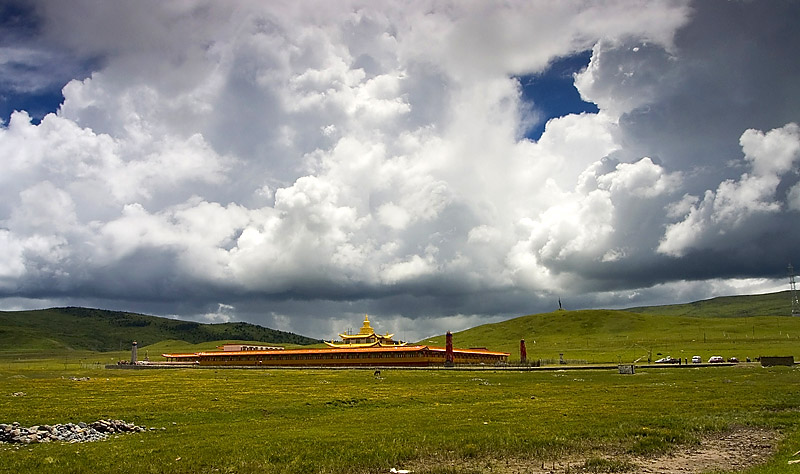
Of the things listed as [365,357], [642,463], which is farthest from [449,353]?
[642,463]

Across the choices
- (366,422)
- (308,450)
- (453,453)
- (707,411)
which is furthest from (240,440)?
(707,411)

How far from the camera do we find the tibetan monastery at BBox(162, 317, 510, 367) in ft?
424

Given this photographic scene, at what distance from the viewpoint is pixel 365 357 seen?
138m

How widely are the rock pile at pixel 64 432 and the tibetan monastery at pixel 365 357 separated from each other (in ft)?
323

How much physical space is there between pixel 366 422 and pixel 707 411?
21.3 meters

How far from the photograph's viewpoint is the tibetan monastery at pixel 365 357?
129m

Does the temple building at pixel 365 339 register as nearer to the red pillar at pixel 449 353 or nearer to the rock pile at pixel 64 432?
the red pillar at pixel 449 353

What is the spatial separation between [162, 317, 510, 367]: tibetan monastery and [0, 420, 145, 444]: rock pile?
323 feet

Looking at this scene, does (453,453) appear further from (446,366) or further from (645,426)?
(446,366)

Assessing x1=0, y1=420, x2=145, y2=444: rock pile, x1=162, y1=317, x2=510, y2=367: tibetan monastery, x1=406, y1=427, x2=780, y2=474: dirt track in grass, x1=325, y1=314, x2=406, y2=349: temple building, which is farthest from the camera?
x1=325, y1=314, x2=406, y2=349: temple building

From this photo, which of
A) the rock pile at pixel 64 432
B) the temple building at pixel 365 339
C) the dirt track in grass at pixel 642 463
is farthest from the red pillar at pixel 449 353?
the dirt track in grass at pixel 642 463

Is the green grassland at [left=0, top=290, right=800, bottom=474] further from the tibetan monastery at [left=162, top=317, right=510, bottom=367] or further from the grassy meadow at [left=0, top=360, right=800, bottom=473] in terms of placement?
the tibetan monastery at [left=162, top=317, right=510, bottom=367]

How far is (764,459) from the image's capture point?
21.5 m

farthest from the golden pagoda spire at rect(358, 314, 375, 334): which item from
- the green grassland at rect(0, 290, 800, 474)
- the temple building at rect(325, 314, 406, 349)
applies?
the green grassland at rect(0, 290, 800, 474)
